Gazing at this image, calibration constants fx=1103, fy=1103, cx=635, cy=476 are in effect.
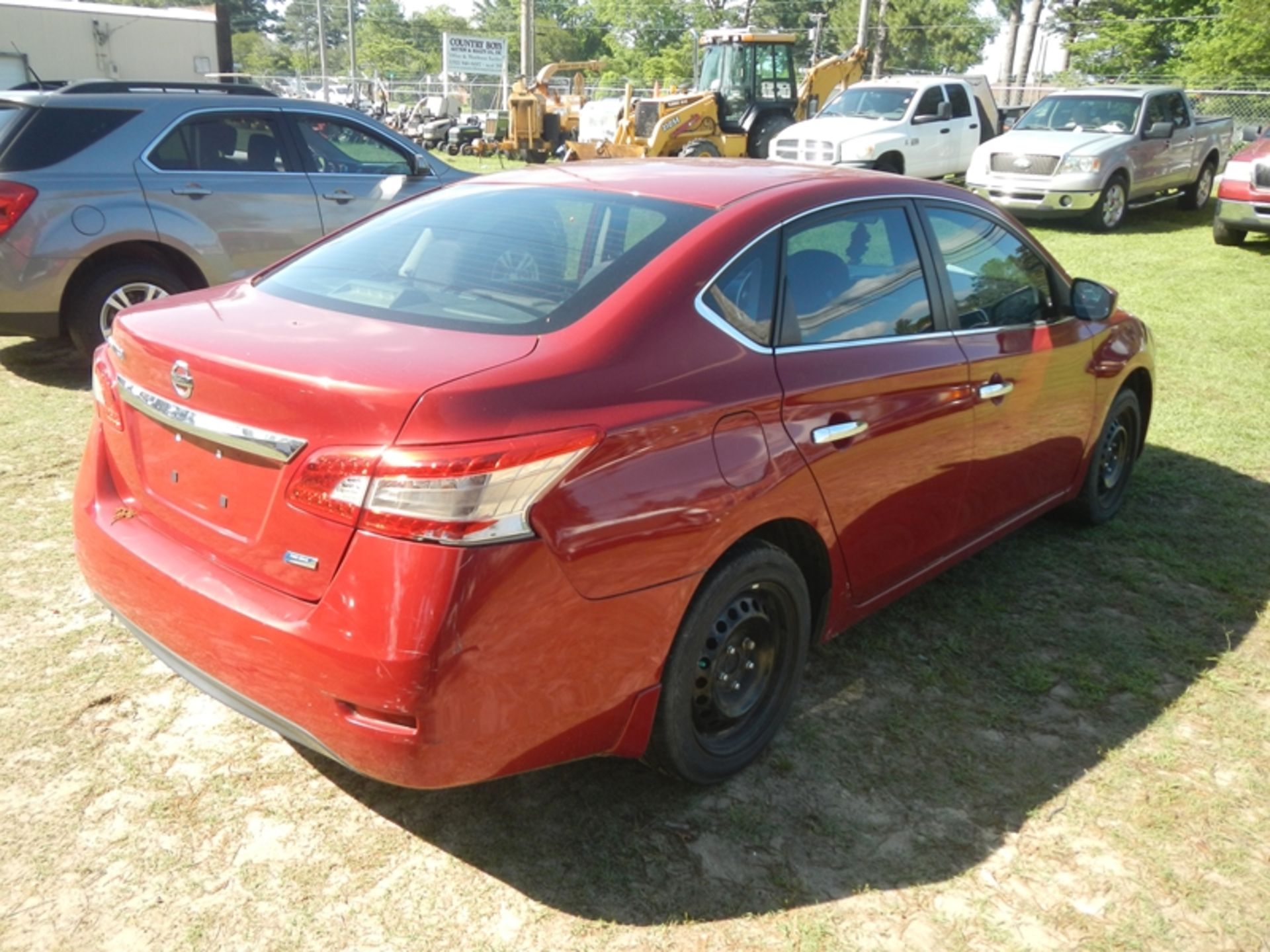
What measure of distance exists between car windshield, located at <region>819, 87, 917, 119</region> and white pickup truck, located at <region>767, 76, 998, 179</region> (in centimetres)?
1

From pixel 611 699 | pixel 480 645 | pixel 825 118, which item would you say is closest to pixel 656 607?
pixel 611 699

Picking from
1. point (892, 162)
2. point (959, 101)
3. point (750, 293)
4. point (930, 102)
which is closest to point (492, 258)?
point (750, 293)

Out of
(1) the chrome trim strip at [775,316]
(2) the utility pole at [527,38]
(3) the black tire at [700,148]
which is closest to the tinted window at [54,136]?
(1) the chrome trim strip at [775,316]

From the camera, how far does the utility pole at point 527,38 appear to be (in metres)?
36.8

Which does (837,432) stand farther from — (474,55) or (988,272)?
(474,55)

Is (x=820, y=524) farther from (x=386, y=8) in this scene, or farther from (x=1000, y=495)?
(x=386, y=8)

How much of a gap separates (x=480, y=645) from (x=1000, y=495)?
2.48 m

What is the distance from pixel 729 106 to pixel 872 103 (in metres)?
4.49

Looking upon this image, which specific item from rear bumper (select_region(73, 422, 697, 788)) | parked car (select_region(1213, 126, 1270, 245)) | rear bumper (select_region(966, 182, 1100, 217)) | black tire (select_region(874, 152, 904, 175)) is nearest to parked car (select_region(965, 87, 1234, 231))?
rear bumper (select_region(966, 182, 1100, 217))

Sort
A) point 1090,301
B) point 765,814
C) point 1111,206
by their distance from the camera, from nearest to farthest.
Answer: point 765,814 < point 1090,301 < point 1111,206

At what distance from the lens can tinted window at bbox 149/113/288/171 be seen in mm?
7016

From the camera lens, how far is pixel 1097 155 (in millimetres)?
14141

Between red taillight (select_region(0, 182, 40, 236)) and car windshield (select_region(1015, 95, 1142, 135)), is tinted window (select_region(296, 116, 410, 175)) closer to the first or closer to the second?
red taillight (select_region(0, 182, 40, 236))

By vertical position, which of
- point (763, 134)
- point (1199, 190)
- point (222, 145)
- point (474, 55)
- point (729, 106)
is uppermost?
point (222, 145)
